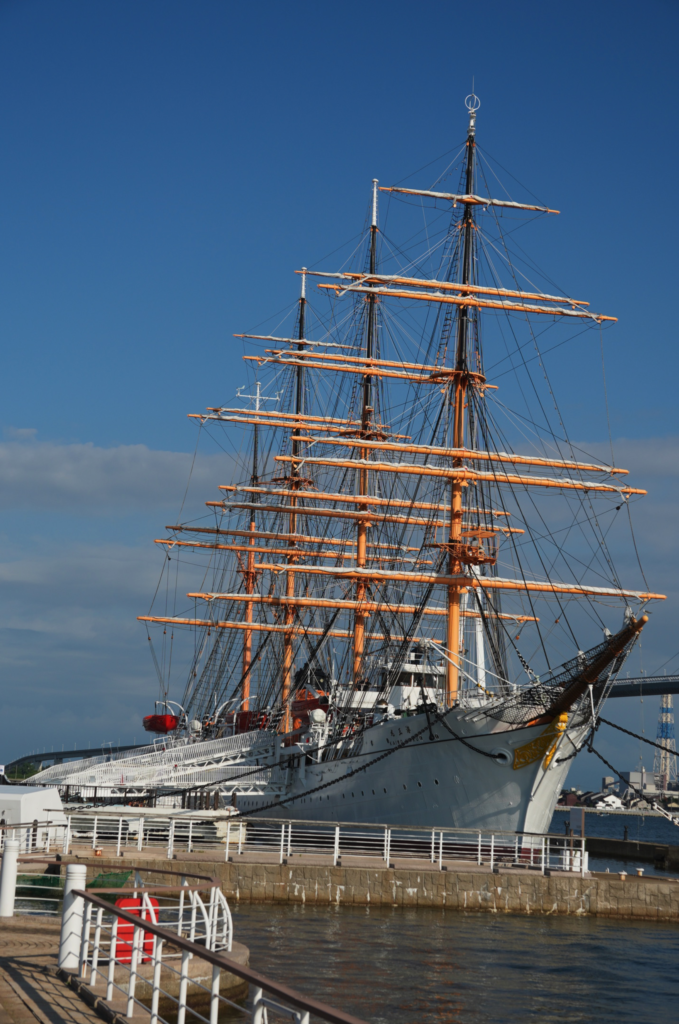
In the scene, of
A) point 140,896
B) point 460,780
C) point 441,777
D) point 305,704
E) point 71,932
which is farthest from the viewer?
point 305,704

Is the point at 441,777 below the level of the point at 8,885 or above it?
above

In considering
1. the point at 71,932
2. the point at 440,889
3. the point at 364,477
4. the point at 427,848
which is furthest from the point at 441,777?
the point at 364,477

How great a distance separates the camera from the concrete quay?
25.0m

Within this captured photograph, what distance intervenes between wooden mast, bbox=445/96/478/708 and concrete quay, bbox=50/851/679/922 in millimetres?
11380

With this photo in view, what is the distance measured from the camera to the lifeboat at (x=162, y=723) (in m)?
65.9

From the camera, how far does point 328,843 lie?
1556 inches

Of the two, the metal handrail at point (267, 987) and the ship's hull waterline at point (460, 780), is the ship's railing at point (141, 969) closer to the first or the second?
the metal handrail at point (267, 987)

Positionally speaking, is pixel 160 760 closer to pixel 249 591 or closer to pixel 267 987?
pixel 249 591

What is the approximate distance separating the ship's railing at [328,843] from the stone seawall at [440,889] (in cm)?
66

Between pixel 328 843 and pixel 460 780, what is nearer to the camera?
pixel 460 780

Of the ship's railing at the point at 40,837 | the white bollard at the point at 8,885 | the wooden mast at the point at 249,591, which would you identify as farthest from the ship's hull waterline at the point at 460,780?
the wooden mast at the point at 249,591

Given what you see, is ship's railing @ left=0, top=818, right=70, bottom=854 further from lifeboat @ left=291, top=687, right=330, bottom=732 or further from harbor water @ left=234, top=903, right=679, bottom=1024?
lifeboat @ left=291, top=687, right=330, bottom=732

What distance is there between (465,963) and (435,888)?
6521 mm

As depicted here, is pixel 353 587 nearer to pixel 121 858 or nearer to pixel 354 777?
pixel 354 777
